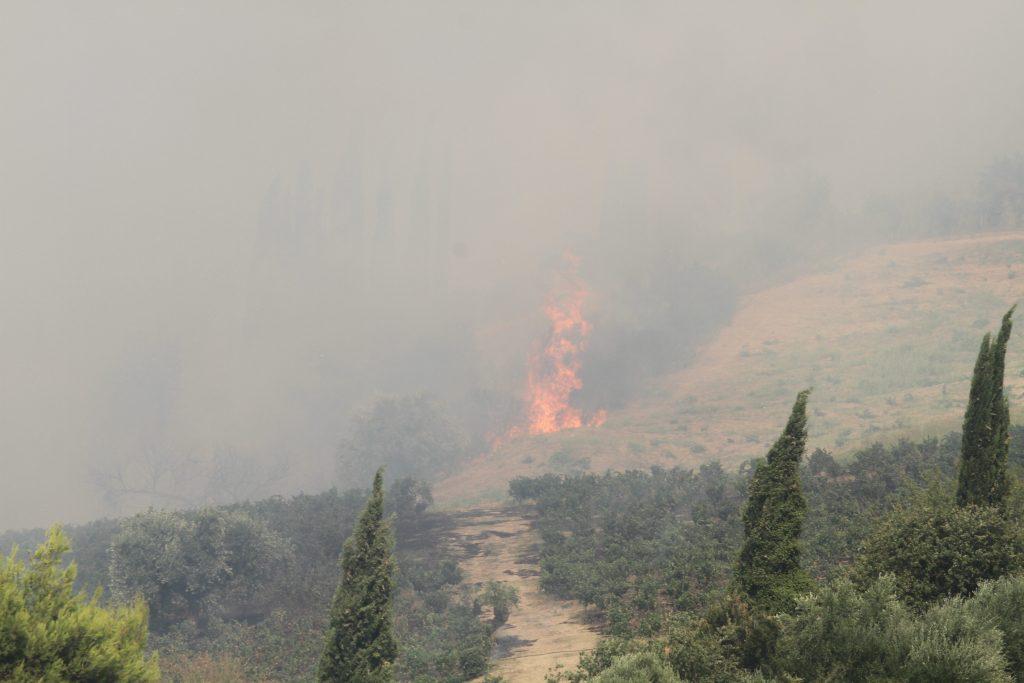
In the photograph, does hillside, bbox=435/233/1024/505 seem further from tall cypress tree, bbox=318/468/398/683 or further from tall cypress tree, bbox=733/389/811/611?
tall cypress tree, bbox=318/468/398/683

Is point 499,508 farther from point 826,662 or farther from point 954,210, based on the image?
point 954,210

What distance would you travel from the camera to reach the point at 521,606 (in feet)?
81.4

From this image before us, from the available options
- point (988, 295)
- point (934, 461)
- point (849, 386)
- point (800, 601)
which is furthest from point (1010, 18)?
point (800, 601)

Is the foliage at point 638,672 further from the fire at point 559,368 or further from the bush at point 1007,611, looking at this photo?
the fire at point 559,368

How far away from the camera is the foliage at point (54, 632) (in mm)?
8617

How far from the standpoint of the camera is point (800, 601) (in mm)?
10656

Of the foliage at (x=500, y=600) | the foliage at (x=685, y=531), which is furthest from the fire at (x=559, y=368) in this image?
the foliage at (x=500, y=600)

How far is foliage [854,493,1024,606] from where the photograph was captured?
11344 millimetres


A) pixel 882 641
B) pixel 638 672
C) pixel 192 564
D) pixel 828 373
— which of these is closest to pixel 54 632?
pixel 638 672

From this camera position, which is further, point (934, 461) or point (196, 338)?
point (196, 338)

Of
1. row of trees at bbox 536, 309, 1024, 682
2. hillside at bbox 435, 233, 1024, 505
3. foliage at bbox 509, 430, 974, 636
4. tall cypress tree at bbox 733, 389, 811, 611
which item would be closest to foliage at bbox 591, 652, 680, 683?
row of trees at bbox 536, 309, 1024, 682

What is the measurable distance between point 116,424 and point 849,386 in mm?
124989

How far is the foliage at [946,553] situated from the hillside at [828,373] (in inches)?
1223

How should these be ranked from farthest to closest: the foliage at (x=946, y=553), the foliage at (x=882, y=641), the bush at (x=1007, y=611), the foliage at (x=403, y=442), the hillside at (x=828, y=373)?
the foliage at (x=403, y=442) < the hillside at (x=828, y=373) < the foliage at (x=946, y=553) < the bush at (x=1007, y=611) < the foliage at (x=882, y=641)
